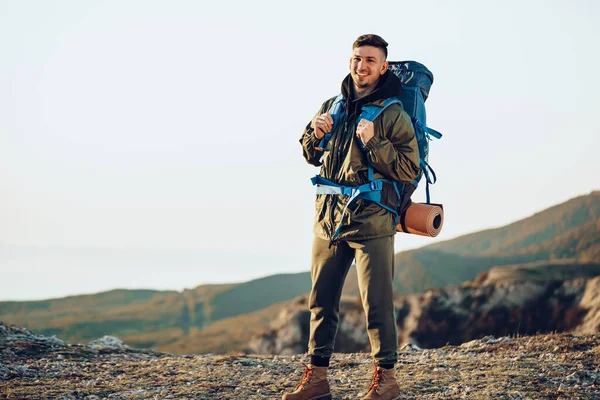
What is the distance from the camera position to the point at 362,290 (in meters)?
6.36

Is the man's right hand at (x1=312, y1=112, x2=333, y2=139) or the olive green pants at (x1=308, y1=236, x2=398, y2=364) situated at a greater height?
the man's right hand at (x1=312, y1=112, x2=333, y2=139)

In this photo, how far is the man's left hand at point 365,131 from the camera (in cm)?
586

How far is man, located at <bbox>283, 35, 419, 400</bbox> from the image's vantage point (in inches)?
242

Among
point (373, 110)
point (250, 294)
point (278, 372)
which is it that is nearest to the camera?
point (373, 110)

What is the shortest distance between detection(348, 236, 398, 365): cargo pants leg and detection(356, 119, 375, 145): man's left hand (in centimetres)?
102

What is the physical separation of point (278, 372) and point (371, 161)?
3750 mm

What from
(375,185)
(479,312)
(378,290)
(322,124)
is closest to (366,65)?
(322,124)

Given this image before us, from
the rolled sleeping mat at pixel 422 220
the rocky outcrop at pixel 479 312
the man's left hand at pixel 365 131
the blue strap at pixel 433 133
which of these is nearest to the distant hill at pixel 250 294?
the rocky outcrop at pixel 479 312

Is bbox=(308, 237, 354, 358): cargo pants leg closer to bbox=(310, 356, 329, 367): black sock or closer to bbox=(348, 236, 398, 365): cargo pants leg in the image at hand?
bbox=(310, 356, 329, 367): black sock

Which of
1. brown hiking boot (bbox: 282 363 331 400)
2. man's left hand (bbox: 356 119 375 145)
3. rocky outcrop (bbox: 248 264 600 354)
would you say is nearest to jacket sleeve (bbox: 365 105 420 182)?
man's left hand (bbox: 356 119 375 145)

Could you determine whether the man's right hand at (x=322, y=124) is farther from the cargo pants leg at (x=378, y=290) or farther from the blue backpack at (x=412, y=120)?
the cargo pants leg at (x=378, y=290)

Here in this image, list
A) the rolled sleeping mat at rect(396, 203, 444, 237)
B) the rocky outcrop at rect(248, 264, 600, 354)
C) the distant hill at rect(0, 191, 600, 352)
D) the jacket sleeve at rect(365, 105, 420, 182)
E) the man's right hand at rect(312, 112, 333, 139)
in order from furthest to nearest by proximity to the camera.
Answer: the distant hill at rect(0, 191, 600, 352) < the rocky outcrop at rect(248, 264, 600, 354) < the rolled sleeping mat at rect(396, 203, 444, 237) < the man's right hand at rect(312, 112, 333, 139) < the jacket sleeve at rect(365, 105, 420, 182)

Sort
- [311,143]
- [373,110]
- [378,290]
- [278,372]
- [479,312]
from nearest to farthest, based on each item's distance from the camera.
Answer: [373,110] → [378,290] → [311,143] → [278,372] → [479,312]

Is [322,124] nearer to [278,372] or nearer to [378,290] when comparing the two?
[378,290]
